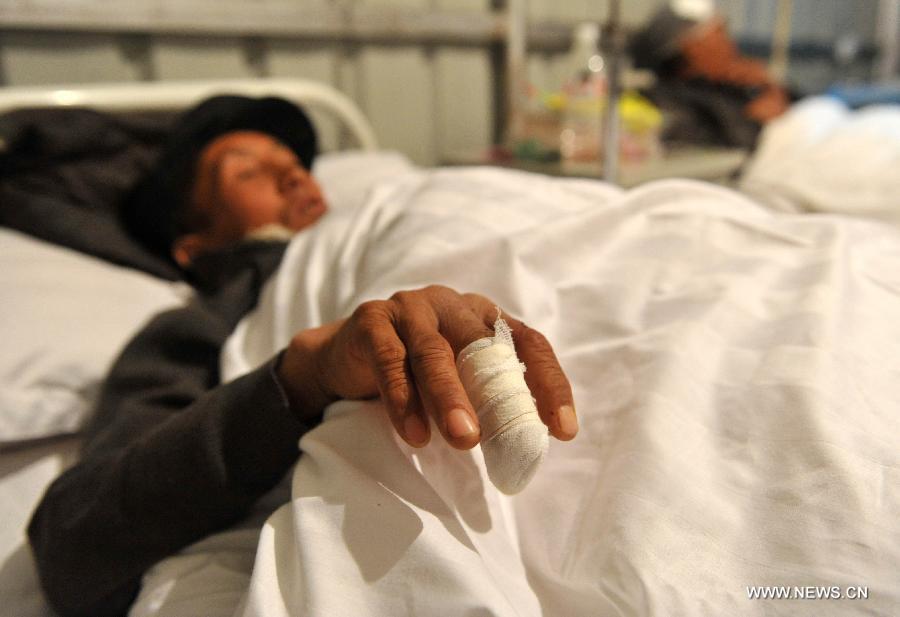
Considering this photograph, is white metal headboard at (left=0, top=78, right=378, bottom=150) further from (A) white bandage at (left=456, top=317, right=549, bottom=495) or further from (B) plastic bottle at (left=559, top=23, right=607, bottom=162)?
(A) white bandage at (left=456, top=317, right=549, bottom=495)

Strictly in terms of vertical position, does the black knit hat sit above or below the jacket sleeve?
above

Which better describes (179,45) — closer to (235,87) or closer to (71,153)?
(235,87)

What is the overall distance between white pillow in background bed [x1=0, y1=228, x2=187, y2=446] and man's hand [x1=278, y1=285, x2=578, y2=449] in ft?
1.18

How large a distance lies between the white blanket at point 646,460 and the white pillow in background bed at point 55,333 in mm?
192

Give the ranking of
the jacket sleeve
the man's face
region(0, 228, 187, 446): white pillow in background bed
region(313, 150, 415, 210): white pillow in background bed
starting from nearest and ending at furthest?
1. the jacket sleeve
2. region(0, 228, 187, 446): white pillow in background bed
3. the man's face
4. region(313, 150, 415, 210): white pillow in background bed

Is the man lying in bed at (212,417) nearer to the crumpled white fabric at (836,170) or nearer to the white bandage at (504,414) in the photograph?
the white bandage at (504,414)

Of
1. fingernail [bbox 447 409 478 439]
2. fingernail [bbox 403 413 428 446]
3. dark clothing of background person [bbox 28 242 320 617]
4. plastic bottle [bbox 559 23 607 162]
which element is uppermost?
plastic bottle [bbox 559 23 607 162]

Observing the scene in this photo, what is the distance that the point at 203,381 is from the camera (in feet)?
2.55

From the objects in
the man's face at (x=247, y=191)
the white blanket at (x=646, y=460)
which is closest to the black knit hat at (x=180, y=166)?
the man's face at (x=247, y=191)

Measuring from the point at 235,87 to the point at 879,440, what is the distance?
1305mm

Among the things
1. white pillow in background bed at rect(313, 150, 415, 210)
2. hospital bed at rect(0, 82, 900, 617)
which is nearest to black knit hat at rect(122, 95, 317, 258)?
white pillow in background bed at rect(313, 150, 415, 210)

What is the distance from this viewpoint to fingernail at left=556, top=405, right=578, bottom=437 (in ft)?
1.48

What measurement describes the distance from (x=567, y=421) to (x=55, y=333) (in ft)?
2.10

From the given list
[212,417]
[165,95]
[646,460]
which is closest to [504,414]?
[646,460]
